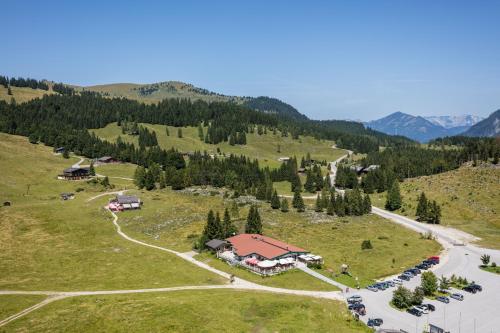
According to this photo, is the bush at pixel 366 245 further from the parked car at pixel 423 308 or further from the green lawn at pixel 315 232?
the parked car at pixel 423 308

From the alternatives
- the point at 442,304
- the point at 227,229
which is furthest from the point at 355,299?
the point at 227,229

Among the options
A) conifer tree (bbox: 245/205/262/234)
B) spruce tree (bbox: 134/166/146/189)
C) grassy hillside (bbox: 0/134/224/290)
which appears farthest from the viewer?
spruce tree (bbox: 134/166/146/189)

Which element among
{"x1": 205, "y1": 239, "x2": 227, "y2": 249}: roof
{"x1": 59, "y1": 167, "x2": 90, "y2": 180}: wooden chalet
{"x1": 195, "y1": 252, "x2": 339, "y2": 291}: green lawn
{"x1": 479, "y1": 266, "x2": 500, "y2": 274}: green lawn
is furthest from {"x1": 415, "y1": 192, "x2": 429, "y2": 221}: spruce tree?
{"x1": 59, "y1": 167, "x2": 90, "y2": 180}: wooden chalet

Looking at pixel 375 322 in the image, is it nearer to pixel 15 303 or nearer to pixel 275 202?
pixel 15 303

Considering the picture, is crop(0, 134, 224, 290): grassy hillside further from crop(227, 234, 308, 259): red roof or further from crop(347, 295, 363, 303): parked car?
crop(347, 295, 363, 303): parked car

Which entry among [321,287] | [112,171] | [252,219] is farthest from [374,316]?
[112,171]

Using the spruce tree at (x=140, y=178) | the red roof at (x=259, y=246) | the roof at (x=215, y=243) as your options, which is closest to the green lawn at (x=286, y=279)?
the red roof at (x=259, y=246)
